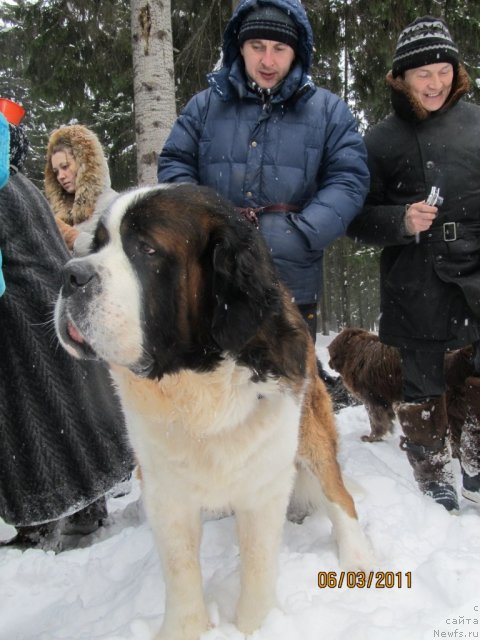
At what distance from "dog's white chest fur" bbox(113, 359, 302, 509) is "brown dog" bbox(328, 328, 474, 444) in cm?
226

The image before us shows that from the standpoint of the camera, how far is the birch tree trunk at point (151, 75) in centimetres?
487

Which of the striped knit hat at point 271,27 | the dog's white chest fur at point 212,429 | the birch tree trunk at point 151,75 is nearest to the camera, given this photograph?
the dog's white chest fur at point 212,429

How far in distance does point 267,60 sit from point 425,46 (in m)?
0.86

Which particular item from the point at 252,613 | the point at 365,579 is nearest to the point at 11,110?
the point at 252,613

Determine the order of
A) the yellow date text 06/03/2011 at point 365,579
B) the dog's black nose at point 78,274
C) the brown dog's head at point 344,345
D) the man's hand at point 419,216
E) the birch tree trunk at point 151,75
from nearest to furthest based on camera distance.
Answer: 1. the dog's black nose at point 78,274
2. the yellow date text 06/03/2011 at point 365,579
3. the man's hand at point 419,216
4. the birch tree trunk at point 151,75
5. the brown dog's head at point 344,345

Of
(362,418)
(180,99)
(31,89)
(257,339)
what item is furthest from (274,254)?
(31,89)

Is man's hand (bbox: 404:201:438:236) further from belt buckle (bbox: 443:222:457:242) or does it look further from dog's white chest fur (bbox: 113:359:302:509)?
dog's white chest fur (bbox: 113:359:302:509)

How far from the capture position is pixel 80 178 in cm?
410

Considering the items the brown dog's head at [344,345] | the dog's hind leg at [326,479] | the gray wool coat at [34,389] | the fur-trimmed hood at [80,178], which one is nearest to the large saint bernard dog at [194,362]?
the dog's hind leg at [326,479]

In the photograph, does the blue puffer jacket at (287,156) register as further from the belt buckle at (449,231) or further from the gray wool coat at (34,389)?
the gray wool coat at (34,389)

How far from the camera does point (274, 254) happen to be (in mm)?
2514

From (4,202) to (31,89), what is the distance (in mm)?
6835

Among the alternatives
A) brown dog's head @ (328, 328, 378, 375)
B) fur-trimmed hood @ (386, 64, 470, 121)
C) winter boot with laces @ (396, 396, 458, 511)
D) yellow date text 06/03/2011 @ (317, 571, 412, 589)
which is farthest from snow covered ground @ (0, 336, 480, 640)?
brown dog's head @ (328, 328, 378, 375)

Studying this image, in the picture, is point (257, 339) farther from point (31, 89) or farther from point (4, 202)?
point (31, 89)
